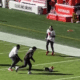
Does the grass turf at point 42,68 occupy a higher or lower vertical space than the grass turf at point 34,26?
higher

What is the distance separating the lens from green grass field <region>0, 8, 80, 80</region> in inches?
1030

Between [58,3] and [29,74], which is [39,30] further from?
[29,74]

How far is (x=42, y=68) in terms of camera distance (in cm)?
2819

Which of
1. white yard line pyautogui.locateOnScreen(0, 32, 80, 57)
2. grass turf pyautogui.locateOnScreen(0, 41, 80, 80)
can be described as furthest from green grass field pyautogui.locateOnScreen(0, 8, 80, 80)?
white yard line pyautogui.locateOnScreen(0, 32, 80, 57)

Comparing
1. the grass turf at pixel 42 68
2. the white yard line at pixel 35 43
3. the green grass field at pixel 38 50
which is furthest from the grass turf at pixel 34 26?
the grass turf at pixel 42 68

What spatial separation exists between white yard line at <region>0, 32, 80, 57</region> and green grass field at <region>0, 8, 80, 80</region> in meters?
1.09

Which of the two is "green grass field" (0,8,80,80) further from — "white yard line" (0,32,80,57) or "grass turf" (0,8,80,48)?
"white yard line" (0,32,80,57)

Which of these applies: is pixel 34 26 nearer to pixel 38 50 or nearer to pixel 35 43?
pixel 35 43

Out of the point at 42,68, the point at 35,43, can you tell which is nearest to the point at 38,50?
the point at 35,43

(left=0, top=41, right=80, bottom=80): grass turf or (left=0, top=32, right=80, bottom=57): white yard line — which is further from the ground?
(left=0, top=41, right=80, bottom=80): grass turf

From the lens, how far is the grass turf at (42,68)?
25.6 metres

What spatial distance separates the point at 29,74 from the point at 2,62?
157 inches

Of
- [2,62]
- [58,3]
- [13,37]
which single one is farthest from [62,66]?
[58,3]

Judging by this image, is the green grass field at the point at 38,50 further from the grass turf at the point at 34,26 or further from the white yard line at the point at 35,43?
the white yard line at the point at 35,43
